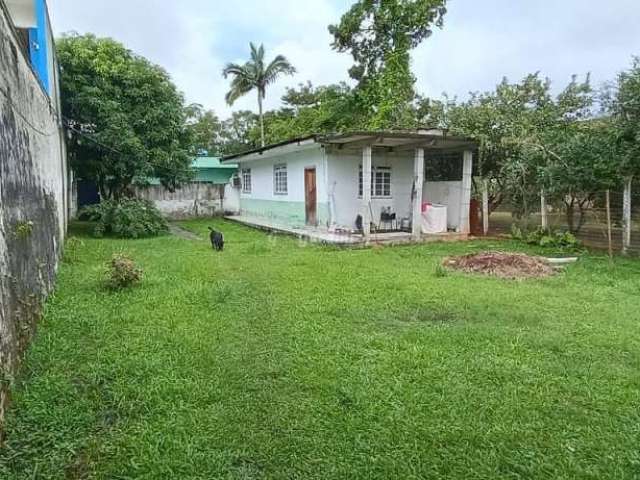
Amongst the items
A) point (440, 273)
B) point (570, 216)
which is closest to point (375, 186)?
point (570, 216)

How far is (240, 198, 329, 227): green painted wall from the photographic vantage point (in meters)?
12.3

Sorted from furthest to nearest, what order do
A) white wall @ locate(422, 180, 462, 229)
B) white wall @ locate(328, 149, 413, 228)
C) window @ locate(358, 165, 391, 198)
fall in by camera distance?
window @ locate(358, 165, 391, 198), white wall @ locate(422, 180, 462, 229), white wall @ locate(328, 149, 413, 228)

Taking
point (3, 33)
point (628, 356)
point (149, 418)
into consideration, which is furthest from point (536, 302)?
point (3, 33)

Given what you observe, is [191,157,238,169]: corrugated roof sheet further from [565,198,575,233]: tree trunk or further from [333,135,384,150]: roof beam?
[565,198,575,233]: tree trunk

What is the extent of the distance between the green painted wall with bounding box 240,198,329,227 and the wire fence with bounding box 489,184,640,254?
17.0 ft

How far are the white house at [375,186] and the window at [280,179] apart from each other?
0.08 metres

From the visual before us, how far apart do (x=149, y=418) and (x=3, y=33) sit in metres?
3.08

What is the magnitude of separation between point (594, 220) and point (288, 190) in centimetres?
843

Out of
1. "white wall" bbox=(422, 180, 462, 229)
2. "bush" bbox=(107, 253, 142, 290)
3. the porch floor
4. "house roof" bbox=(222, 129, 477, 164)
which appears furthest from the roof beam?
"bush" bbox=(107, 253, 142, 290)

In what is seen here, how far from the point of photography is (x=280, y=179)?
14.9 m

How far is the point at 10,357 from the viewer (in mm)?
2916

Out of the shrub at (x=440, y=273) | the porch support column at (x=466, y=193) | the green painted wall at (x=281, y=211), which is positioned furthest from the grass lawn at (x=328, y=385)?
the green painted wall at (x=281, y=211)

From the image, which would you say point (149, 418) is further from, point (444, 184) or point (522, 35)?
point (522, 35)

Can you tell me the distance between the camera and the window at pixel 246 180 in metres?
17.8
